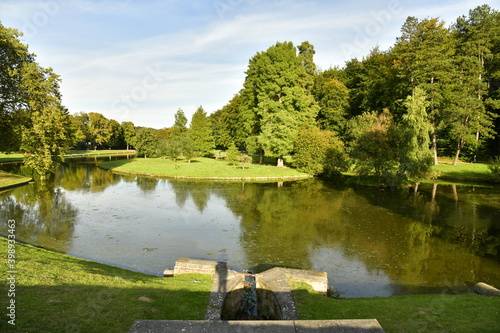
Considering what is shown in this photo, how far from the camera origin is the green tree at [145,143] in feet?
204

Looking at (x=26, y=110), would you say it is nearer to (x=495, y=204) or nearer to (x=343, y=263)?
(x=343, y=263)

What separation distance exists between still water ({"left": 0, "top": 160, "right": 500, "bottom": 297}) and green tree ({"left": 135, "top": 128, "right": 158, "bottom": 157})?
35.7 metres

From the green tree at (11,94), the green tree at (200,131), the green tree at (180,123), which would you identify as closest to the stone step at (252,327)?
the green tree at (11,94)

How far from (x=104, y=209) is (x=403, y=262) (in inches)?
717

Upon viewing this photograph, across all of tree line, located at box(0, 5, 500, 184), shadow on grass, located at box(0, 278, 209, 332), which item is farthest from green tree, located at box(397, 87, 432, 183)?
shadow on grass, located at box(0, 278, 209, 332)

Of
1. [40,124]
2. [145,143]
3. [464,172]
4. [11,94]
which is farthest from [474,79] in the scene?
[145,143]

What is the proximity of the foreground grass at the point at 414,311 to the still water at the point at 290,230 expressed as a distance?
69.4 inches

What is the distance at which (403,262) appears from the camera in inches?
483

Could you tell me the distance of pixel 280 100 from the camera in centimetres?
4262

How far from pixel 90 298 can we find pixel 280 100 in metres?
38.9

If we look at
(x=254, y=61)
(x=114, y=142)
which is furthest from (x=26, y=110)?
(x=114, y=142)

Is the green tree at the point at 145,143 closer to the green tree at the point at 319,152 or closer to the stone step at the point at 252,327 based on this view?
the green tree at the point at 319,152

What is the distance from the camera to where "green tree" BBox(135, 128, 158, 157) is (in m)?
62.1

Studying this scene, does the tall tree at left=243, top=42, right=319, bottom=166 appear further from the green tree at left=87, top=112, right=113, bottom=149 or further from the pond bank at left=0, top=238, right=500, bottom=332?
the green tree at left=87, top=112, right=113, bottom=149
